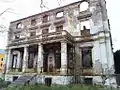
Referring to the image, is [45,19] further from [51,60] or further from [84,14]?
[51,60]

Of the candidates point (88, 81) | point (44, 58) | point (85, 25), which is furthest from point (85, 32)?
point (44, 58)

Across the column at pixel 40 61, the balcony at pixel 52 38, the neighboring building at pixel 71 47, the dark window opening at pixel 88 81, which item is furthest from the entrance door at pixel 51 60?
the dark window opening at pixel 88 81

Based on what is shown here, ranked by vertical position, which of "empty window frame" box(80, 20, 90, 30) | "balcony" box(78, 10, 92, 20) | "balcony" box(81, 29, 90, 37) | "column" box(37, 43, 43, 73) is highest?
"balcony" box(78, 10, 92, 20)

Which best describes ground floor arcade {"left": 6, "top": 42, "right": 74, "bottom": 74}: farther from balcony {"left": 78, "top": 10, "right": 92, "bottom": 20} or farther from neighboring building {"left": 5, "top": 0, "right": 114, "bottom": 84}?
balcony {"left": 78, "top": 10, "right": 92, "bottom": 20}

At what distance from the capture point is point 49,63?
20.8 m

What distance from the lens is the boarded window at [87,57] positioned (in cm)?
1825

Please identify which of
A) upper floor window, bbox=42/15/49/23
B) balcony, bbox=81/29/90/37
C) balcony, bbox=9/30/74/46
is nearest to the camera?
balcony, bbox=9/30/74/46

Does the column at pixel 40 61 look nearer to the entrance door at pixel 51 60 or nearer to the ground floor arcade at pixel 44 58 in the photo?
the ground floor arcade at pixel 44 58

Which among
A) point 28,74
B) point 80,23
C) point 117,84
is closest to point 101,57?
point 117,84

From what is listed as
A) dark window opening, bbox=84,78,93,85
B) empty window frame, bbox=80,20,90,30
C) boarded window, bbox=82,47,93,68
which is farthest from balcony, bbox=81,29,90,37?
dark window opening, bbox=84,78,93,85

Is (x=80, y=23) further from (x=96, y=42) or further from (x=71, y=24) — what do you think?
(x=96, y=42)

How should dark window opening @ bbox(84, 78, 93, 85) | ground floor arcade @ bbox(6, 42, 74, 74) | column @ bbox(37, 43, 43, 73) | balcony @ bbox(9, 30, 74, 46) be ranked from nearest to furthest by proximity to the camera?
ground floor arcade @ bbox(6, 42, 74, 74) → dark window opening @ bbox(84, 78, 93, 85) → balcony @ bbox(9, 30, 74, 46) → column @ bbox(37, 43, 43, 73)

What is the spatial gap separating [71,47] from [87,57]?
99.6 inches

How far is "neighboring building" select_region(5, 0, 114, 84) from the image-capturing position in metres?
17.0
